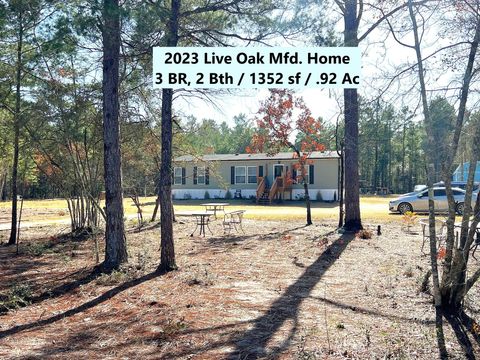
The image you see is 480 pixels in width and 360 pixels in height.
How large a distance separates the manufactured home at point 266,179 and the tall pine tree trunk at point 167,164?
16.6 meters

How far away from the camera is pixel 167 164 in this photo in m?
6.97

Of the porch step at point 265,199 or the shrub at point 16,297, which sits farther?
the porch step at point 265,199

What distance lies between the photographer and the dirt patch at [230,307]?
3.71m

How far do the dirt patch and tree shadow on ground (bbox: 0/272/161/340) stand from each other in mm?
15

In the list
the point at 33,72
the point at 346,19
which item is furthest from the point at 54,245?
the point at 346,19

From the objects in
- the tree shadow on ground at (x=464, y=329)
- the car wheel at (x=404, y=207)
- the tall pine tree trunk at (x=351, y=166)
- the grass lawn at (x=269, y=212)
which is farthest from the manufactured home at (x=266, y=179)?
the tree shadow on ground at (x=464, y=329)

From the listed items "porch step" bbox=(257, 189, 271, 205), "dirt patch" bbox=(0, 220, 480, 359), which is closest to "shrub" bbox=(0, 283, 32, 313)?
"dirt patch" bbox=(0, 220, 480, 359)

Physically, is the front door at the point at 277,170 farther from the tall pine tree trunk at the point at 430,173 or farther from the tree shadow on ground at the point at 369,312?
the tall pine tree trunk at the point at 430,173

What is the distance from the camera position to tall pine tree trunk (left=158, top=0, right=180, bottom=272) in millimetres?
6949

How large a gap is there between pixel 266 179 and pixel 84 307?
72.4ft

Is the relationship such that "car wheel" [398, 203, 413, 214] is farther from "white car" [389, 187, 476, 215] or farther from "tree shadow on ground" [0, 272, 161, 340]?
"tree shadow on ground" [0, 272, 161, 340]

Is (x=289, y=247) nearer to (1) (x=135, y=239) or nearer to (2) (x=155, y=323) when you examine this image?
(1) (x=135, y=239)

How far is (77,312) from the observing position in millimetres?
5129

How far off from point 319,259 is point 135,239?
530 cm
